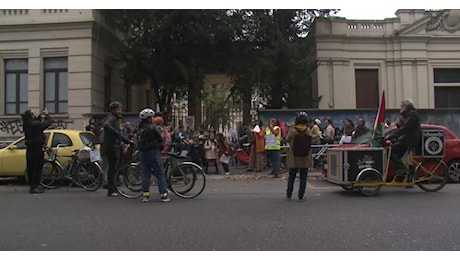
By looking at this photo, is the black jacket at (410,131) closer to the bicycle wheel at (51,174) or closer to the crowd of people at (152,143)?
Result: the crowd of people at (152,143)

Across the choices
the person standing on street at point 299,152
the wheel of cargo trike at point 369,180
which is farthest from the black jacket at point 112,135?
the wheel of cargo trike at point 369,180

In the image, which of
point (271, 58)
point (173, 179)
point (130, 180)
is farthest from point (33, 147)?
point (271, 58)

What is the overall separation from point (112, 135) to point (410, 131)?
Answer: 5.86 m

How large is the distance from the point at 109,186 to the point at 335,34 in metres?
16.1

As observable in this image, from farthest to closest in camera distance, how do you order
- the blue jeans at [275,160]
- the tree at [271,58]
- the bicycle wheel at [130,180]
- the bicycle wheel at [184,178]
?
the tree at [271,58] → the blue jeans at [275,160] → the bicycle wheel at [130,180] → the bicycle wheel at [184,178]

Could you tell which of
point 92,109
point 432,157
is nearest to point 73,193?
point 432,157

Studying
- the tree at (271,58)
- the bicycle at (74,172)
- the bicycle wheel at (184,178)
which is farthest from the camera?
the tree at (271,58)

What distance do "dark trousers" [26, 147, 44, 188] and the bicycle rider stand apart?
7.10 meters

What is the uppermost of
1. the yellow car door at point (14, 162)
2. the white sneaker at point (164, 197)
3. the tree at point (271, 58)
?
the tree at point (271, 58)

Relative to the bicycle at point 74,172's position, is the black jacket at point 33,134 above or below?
above

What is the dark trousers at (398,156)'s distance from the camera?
9.41m

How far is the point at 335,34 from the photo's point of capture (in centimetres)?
2258

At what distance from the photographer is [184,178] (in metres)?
9.12

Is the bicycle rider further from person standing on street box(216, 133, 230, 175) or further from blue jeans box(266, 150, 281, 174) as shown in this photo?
person standing on street box(216, 133, 230, 175)
